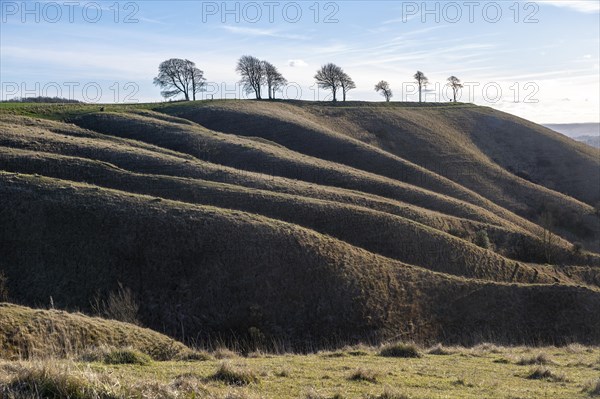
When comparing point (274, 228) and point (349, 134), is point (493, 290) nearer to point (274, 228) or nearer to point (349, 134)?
point (274, 228)

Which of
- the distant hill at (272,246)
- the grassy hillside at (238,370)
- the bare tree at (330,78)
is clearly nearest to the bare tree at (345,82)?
the bare tree at (330,78)

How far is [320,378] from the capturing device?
11414mm

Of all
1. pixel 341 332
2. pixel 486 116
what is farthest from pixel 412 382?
pixel 486 116

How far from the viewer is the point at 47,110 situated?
82.8 metres

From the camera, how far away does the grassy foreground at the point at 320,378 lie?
7918 mm

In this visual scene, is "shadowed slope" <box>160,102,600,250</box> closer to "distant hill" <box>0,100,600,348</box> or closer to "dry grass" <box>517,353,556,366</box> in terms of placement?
"distant hill" <box>0,100,600,348</box>

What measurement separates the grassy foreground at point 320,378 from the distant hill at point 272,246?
1563 centimetres

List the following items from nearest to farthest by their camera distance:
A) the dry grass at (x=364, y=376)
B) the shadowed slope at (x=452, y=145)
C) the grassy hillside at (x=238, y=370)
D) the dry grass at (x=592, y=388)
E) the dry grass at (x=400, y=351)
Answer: the grassy hillside at (x=238, y=370), the dry grass at (x=592, y=388), the dry grass at (x=364, y=376), the dry grass at (x=400, y=351), the shadowed slope at (x=452, y=145)

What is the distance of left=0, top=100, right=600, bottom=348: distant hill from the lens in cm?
3262

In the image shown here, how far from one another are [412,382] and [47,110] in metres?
83.9

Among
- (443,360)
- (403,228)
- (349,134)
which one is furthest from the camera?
(349,134)

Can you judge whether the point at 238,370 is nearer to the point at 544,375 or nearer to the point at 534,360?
the point at 544,375

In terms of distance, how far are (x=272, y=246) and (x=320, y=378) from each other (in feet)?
82.0

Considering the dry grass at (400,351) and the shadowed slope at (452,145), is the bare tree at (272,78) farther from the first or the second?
the dry grass at (400,351)
